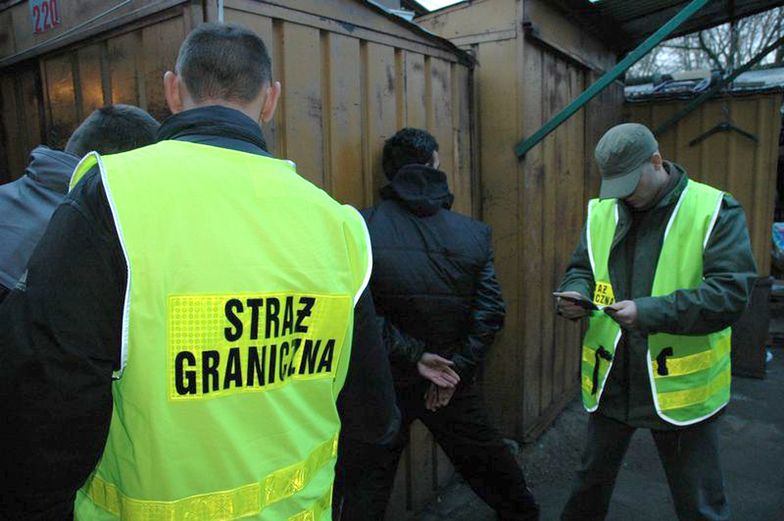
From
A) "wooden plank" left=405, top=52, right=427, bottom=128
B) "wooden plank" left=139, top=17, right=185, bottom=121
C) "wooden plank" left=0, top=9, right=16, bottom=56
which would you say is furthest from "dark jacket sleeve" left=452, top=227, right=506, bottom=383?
"wooden plank" left=0, top=9, right=16, bottom=56

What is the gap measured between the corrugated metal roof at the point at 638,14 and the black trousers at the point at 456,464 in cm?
283

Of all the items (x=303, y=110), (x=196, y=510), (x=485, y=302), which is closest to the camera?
(x=196, y=510)

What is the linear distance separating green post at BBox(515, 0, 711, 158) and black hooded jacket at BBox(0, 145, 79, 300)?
2475mm

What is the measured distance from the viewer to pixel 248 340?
115 cm

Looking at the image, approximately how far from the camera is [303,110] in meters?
2.38

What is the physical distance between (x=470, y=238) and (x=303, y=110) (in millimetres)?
875

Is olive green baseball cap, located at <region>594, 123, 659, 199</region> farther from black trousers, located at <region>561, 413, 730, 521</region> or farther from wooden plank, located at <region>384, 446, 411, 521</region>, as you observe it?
wooden plank, located at <region>384, 446, 411, 521</region>

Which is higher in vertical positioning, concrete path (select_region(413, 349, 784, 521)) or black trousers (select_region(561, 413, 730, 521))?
black trousers (select_region(561, 413, 730, 521))

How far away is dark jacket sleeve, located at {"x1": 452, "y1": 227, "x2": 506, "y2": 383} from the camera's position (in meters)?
2.52

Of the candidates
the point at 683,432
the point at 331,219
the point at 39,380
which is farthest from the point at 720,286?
the point at 39,380

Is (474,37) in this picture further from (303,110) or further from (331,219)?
(331,219)

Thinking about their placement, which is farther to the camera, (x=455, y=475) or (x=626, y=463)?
(x=626, y=463)

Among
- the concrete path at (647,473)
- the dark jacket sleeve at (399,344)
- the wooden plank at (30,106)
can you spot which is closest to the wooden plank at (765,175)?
the concrete path at (647,473)

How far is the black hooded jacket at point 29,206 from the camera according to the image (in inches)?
59.4
